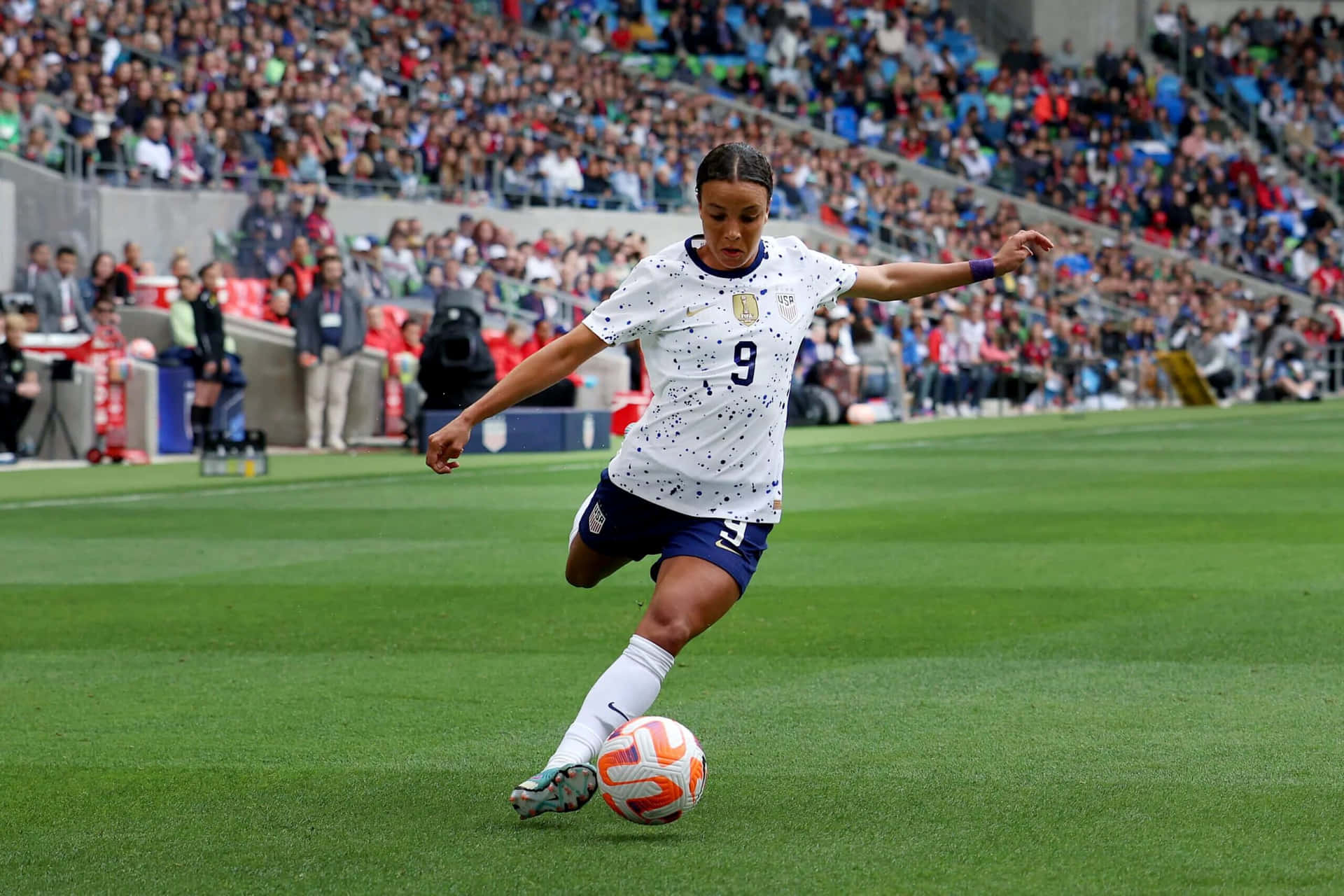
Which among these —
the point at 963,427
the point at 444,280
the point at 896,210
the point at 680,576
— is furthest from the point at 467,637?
the point at 896,210

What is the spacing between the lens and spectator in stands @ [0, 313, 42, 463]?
2162 cm

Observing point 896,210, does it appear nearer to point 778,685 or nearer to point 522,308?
point 522,308

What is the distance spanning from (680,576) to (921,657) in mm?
3407

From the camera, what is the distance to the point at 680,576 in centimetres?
582

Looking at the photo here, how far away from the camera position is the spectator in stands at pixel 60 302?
23.8 metres

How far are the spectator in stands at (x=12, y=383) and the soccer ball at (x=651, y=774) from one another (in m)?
17.4

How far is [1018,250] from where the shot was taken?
6.67 m

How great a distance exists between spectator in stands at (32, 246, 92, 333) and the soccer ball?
63.7ft

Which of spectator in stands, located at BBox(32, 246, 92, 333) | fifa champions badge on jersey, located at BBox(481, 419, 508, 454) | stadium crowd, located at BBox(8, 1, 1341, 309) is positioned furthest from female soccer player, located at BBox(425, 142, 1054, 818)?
stadium crowd, located at BBox(8, 1, 1341, 309)

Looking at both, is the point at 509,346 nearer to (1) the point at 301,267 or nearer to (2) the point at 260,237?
(1) the point at 301,267

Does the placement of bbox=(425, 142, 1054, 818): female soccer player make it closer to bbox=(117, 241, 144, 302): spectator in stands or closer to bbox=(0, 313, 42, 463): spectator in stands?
bbox=(0, 313, 42, 463): spectator in stands

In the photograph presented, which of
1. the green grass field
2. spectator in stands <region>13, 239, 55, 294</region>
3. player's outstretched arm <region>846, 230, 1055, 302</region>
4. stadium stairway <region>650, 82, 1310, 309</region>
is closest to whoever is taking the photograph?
the green grass field

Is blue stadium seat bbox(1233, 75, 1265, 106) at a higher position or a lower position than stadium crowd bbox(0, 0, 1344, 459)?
higher

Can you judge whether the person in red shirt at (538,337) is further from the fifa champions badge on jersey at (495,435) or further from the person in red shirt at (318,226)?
the person in red shirt at (318,226)
